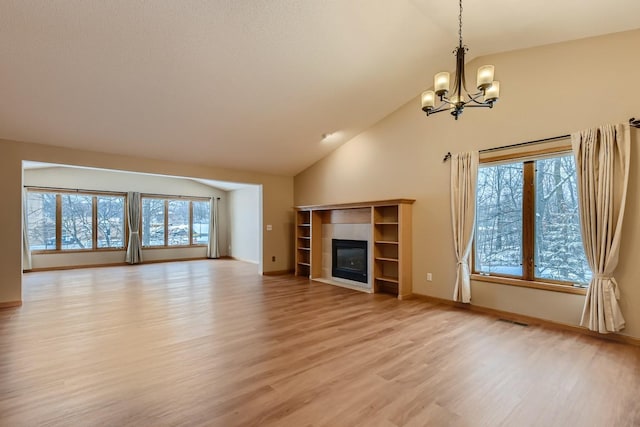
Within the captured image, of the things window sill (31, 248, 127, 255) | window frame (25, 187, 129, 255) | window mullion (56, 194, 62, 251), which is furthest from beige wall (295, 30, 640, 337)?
window mullion (56, 194, 62, 251)

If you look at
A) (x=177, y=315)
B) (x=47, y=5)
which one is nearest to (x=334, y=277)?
(x=177, y=315)

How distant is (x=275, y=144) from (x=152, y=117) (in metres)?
2.20

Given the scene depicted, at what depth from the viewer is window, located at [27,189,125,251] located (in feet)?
26.7

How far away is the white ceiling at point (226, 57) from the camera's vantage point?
3.00 m

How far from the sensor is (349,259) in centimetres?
625

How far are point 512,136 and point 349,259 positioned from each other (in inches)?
137

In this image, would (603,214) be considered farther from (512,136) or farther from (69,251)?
(69,251)

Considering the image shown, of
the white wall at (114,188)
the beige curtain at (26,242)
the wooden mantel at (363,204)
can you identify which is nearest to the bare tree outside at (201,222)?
the white wall at (114,188)

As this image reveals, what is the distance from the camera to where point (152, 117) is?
4.55 metres

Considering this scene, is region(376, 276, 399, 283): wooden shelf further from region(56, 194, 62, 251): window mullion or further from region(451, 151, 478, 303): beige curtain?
region(56, 194, 62, 251): window mullion

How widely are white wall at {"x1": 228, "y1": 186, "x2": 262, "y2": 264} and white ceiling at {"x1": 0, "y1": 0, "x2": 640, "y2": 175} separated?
4599 mm

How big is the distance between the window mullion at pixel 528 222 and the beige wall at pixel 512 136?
293 mm

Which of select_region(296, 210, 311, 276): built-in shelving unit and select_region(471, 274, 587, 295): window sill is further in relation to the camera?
select_region(296, 210, 311, 276): built-in shelving unit

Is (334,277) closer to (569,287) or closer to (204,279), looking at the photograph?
(204,279)
